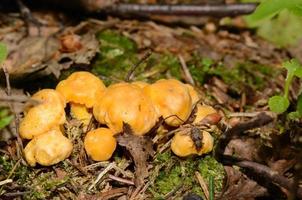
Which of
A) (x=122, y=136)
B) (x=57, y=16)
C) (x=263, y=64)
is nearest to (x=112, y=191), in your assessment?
(x=122, y=136)

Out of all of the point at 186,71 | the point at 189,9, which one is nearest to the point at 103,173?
the point at 186,71

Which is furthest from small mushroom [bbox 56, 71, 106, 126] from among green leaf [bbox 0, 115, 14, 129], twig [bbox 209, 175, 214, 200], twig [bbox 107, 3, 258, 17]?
twig [bbox 107, 3, 258, 17]

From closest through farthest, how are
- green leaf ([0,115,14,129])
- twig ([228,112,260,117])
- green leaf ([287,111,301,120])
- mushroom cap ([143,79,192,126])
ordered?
green leaf ([0,115,14,129]), mushroom cap ([143,79,192,126]), green leaf ([287,111,301,120]), twig ([228,112,260,117])

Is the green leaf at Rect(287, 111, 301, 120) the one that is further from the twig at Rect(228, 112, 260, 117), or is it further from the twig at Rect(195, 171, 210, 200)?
the twig at Rect(195, 171, 210, 200)

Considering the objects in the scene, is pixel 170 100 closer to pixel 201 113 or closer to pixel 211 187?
pixel 201 113

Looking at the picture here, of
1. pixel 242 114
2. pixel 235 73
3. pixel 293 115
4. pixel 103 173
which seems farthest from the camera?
pixel 235 73

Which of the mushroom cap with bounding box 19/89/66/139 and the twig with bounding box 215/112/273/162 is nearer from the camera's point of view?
the twig with bounding box 215/112/273/162
